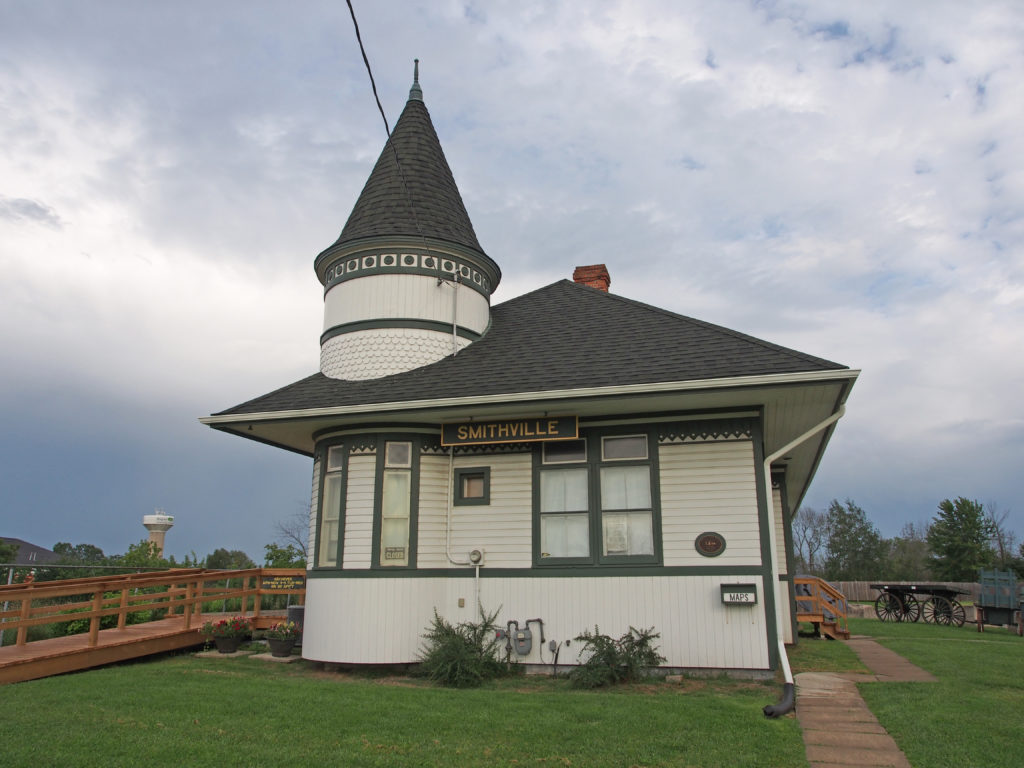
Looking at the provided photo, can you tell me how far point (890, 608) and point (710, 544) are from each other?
17.8 metres

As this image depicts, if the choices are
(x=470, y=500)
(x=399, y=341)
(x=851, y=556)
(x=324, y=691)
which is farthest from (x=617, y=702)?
A: (x=851, y=556)

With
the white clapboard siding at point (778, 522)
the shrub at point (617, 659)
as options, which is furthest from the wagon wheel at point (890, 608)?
the shrub at point (617, 659)

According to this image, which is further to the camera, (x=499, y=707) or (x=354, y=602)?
(x=354, y=602)

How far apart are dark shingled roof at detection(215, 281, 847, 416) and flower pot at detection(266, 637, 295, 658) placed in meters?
3.80

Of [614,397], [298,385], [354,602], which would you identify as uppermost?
[298,385]

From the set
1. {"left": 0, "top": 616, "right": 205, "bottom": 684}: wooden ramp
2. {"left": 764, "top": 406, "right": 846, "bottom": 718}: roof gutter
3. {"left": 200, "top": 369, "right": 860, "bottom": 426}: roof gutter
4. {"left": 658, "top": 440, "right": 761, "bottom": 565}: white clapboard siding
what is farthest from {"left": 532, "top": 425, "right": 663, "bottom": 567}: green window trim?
{"left": 0, "top": 616, "right": 205, "bottom": 684}: wooden ramp

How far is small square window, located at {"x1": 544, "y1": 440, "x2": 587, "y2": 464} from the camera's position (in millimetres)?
11242

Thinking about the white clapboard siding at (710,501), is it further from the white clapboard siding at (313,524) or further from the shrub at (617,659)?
the white clapboard siding at (313,524)

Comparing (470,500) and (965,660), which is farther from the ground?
(470,500)

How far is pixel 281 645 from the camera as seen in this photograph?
12.3 m

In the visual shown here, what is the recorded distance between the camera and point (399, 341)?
42.0ft

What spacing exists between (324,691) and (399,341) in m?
5.95

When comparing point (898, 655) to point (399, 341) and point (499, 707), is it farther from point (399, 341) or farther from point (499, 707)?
point (399, 341)

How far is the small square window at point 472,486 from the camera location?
37.6ft
